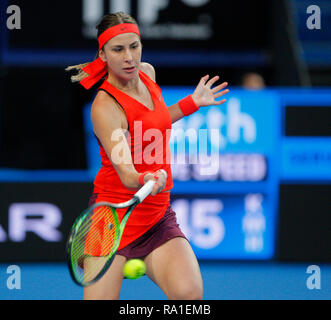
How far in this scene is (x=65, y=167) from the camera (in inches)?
348

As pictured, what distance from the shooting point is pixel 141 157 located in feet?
12.5

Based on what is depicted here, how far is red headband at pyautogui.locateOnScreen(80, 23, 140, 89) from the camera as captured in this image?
376cm

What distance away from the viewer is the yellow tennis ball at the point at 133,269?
372 cm

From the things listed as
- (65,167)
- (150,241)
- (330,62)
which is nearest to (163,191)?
(150,241)

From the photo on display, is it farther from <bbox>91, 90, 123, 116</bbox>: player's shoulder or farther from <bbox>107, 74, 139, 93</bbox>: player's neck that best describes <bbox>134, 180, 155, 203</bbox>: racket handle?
<bbox>107, 74, 139, 93</bbox>: player's neck

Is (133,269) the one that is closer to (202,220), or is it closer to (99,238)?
(99,238)

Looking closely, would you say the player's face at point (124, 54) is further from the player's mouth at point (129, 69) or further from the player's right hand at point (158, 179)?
the player's right hand at point (158, 179)

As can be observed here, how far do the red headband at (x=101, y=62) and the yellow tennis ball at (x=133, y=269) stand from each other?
898mm

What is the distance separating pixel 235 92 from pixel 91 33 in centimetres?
267

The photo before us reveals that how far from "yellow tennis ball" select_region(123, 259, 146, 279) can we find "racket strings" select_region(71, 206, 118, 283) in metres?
0.13

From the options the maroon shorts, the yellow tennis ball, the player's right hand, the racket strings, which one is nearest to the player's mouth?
the player's right hand

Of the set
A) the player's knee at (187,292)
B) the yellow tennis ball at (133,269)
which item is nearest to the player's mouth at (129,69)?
the yellow tennis ball at (133,269)

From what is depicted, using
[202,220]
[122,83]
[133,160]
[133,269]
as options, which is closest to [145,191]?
[133,160]

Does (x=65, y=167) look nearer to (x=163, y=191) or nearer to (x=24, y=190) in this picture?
(x=24, y=190)
